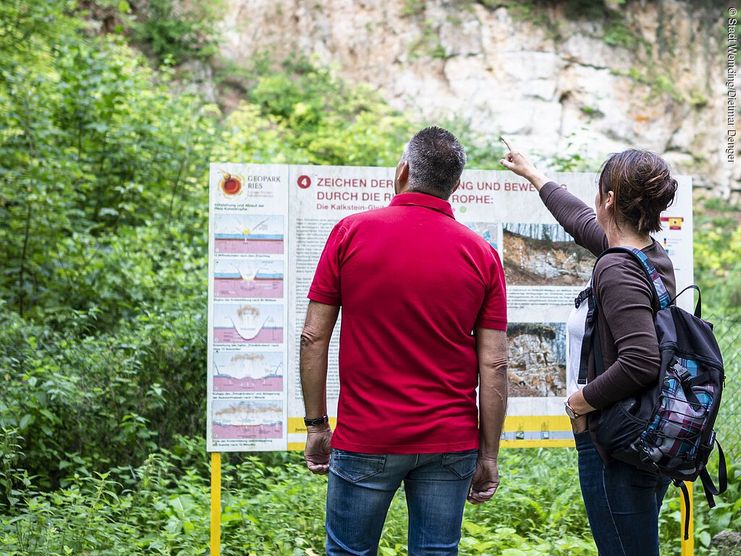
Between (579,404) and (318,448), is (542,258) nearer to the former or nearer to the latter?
(579,404)

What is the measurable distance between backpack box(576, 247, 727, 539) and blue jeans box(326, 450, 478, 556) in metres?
0.47

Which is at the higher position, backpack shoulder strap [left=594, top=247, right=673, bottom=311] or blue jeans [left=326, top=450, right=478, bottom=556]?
backpack shoulder strap [left=594, top=247, right=673, bottom=311]

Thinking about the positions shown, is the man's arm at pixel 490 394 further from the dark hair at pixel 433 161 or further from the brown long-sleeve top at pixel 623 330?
the dark hair at pixel 433 161

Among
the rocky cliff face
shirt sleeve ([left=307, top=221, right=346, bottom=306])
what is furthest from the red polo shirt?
the rocky cliff face

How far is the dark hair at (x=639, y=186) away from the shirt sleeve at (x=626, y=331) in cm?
17

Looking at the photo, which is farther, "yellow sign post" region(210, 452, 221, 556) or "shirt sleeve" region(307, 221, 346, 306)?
"yellow sign post" region(210, 452, 221, 556)

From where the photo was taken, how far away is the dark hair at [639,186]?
8.05 ft

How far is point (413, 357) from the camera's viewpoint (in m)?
2.32

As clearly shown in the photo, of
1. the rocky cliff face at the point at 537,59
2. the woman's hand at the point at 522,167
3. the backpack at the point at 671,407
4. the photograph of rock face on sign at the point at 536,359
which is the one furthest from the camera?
the rocky cliff face at the point at 537,59

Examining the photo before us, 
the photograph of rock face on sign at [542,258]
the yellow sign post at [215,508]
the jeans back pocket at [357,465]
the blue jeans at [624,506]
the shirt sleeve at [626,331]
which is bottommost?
Answer: the yellow sign post at [215,508]

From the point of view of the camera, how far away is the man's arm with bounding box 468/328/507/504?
8.14ft

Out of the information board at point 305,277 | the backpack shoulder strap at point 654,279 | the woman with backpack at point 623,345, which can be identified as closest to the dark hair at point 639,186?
the woman with backpack at point 623,345

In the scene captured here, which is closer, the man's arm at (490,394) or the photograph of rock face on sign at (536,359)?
the man's arm at (490,394)

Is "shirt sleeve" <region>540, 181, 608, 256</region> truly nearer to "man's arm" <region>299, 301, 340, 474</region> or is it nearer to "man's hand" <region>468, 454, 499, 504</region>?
"man's hand" <region>468, 454, 499, 504</region>
